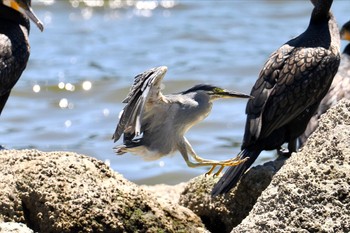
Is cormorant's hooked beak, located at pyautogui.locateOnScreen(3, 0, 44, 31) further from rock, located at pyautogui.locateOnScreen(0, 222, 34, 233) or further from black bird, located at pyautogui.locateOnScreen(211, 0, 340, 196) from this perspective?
rock, located at pyautogui.locateOnScreen(0, 222, 34, 233)

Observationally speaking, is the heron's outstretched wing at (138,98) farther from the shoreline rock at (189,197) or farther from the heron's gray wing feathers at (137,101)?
the shoreline rock at (189,197)

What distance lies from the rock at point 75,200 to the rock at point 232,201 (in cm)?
36

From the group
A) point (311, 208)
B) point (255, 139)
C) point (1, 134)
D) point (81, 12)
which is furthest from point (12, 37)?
point (81, 12)

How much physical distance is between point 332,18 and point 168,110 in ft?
7.24

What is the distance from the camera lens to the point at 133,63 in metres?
14.3

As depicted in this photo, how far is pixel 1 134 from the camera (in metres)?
11.6

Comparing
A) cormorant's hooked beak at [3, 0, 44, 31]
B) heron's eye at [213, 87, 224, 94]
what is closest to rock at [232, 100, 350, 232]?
heron's eye at [213, 87, 224, 94]

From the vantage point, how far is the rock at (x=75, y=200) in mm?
5391

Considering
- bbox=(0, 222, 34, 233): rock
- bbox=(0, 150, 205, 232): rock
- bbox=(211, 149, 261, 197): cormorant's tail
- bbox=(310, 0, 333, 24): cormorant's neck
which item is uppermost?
bbox=(310, 0, 333, 24): cormorant's neck

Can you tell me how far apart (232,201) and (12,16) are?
3.45 metres

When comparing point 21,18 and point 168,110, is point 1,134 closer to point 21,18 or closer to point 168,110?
point 21,18

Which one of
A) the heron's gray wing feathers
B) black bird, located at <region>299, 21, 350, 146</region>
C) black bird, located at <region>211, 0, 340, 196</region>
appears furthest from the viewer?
black bird, located at <region>299, 21, 350, 146</region>

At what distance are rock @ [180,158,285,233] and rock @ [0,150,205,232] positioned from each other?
36cm

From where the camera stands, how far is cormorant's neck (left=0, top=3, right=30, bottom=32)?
8.73 metres
